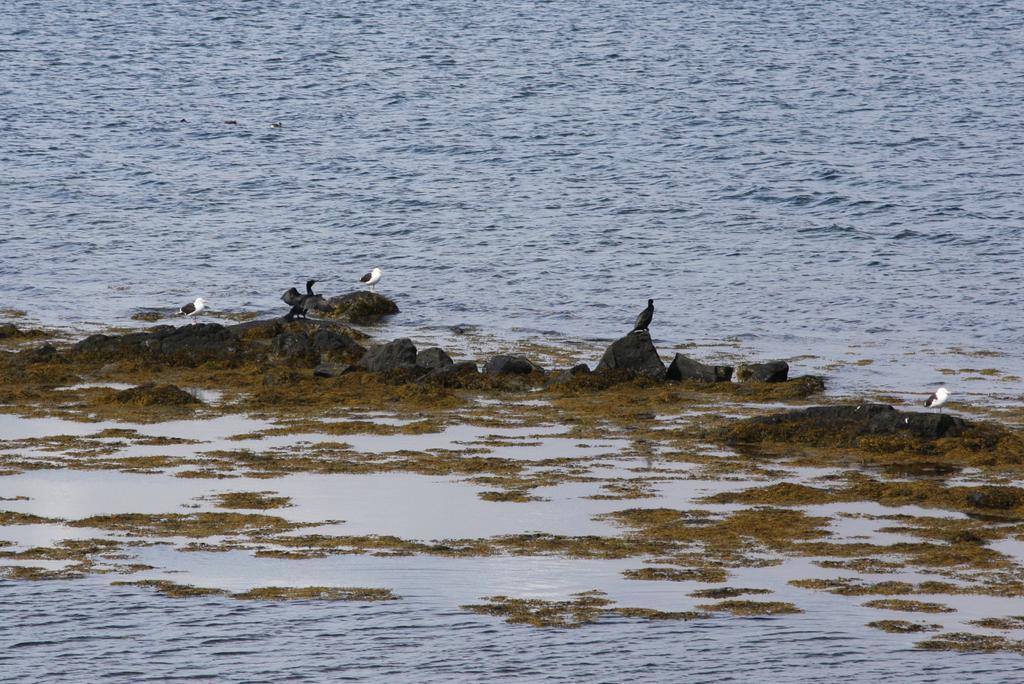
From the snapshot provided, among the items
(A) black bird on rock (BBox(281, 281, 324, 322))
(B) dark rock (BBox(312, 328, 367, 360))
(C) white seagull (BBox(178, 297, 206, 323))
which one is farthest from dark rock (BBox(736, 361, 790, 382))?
(C) white seagull (BBox(178, 297, 206, 323))

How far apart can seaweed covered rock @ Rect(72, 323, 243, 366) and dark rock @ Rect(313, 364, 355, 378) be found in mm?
2062

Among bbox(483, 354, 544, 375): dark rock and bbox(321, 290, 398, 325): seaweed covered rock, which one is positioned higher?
bbox(321, 290, 398, 325): seaweed covered rock

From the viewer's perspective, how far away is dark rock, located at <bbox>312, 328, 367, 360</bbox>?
30.9m

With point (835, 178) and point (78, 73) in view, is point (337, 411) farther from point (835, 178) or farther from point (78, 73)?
point (78, 73)

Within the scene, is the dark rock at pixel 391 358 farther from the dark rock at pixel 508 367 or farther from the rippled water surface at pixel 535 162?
the rippled water surface at pixel 535 162

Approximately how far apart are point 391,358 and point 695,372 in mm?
5626

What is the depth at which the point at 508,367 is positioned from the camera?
28.9m

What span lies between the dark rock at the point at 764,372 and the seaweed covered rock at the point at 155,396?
10004mm

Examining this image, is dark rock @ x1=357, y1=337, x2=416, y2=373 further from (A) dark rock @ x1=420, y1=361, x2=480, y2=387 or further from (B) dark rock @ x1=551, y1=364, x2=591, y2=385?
(B) dark rock @ x1=551, y1=364, x2=591, y2=385

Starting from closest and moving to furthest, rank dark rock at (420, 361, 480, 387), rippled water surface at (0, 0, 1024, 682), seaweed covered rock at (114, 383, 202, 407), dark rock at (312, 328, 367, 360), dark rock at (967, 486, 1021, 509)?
rippled water surface at (0, 0, 1024, 682)
dark rock at (967, 486, 1021, 509)
seaweed covered rock at (114, 383, 202, 407)
dark rock at (420, 361, 480, 387)
dark rock at (312, 328, 367, 360)

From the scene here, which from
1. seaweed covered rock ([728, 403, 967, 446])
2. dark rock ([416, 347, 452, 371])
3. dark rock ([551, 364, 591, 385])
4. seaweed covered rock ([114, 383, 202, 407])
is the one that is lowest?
seaweed covered rock ([728, 403, 967, 446])

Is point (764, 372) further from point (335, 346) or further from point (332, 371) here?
point (335, 346)

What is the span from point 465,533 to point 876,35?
69.6 metres

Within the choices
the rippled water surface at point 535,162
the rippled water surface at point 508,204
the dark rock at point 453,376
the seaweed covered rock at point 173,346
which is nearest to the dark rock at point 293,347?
the seaweed covered rock at point 173,346
